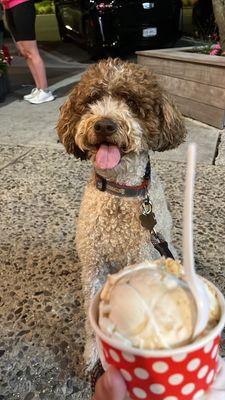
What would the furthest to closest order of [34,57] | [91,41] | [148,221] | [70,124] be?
[91,41], [34,57], [70,124], [148,221]

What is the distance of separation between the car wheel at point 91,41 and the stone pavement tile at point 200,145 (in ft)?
17.6

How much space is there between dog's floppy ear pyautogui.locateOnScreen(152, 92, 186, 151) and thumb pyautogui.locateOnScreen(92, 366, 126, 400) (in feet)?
4.93

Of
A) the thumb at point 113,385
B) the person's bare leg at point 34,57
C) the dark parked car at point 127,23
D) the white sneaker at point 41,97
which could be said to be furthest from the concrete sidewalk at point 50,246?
the dark parked car at point 127,23

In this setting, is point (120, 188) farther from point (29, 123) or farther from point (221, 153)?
point (29, 123)

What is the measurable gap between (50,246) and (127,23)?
778 cm

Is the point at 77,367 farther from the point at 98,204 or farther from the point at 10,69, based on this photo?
the point at 10,69

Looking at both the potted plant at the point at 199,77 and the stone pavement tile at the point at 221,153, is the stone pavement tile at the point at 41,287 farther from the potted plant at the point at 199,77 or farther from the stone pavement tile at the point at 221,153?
the potted plant at the point at 199,77

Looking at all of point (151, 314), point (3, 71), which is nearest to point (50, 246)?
point (151, 314)

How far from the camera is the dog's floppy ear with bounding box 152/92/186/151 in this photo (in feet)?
7.46

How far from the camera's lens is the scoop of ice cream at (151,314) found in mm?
884

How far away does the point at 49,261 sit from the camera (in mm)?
2932

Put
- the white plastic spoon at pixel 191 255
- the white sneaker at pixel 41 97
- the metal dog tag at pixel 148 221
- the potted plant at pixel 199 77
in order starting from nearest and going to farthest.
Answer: the white plastic spoon at pixel 191 255 < the metal dog tag at pixel 148 221 < the potted plant at pixel 199 77 < the white sneaker at pixel 41 97

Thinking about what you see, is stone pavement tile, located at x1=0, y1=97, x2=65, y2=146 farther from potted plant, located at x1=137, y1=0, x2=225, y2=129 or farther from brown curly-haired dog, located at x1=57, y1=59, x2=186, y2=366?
brown curly-haired dog, located at x1=57, y1=59, x2=186, y2=366

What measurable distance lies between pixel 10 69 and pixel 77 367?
9.40m
